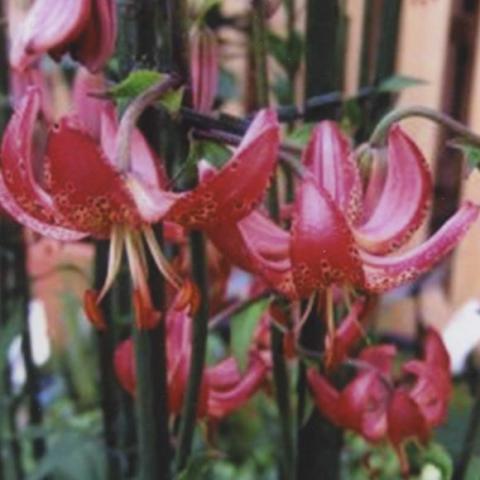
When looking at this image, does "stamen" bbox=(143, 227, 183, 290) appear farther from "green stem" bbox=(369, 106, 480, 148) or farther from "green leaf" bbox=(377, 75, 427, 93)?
"green leaf" bbox=(377, 75, 427, 93)

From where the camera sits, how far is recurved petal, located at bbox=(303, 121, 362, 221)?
0.53 m

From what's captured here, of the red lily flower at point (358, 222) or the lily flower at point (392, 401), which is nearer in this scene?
the red lily flower at point (358, 222)

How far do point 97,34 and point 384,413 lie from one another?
0.30 meters

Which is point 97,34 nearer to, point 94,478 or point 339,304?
point 339,304

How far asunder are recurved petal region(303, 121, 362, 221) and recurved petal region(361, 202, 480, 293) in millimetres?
30

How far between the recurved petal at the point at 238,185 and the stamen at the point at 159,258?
0.03 m

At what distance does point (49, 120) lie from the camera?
72 centimetres

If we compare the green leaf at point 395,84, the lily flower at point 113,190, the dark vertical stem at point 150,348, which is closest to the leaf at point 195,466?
the dark vertical stem at point 150,348

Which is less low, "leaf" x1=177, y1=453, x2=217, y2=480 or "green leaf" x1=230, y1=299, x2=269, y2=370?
"green leaf" x1=230, y1=299, x2=269, y2=370

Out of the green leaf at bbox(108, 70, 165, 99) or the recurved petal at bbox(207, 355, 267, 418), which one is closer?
the green leaf at bbox(108, 70, 165, 99)

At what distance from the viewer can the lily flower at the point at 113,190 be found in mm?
475

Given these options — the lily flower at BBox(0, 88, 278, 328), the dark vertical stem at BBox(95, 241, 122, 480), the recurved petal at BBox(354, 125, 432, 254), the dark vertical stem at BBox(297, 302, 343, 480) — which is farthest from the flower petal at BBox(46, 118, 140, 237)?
the dark vertical stem at BBox(95, 241, 122, 480)

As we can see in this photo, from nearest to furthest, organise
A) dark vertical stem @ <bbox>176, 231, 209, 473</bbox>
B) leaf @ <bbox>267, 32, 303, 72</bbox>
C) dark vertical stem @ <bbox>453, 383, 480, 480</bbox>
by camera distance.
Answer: dark vertical stem @ <bbox>176, 231, 209, 473</bbox> < dark vertical stem @ <bbox>453, 383, 480, 480</bbox> < leaf @ <bbox>267, 32, 303, 72</bbox>

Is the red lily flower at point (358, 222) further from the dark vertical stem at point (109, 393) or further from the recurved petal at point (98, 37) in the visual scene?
the dark vertical stem at point (109, 393)
